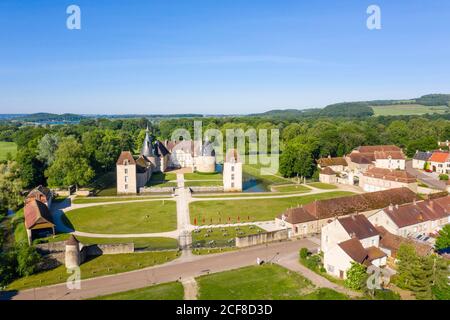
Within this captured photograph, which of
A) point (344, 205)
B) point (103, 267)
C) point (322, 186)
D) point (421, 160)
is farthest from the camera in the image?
point (421, 160)

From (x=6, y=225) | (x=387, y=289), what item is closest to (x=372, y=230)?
(x=387, y=289)

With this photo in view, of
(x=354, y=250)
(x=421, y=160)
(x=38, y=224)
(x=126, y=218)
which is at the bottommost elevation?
(x=126, y=218)

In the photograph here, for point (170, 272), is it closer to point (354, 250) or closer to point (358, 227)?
point (354, 250)

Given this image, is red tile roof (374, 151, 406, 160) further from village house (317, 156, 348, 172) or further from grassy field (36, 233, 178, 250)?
grassy field (36, 233, 178, 250)

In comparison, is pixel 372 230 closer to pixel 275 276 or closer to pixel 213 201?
pixel 275 276

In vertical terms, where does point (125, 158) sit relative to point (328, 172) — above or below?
above

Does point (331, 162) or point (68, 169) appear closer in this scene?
point (68, 169)

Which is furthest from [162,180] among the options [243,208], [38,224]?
[38,224]
